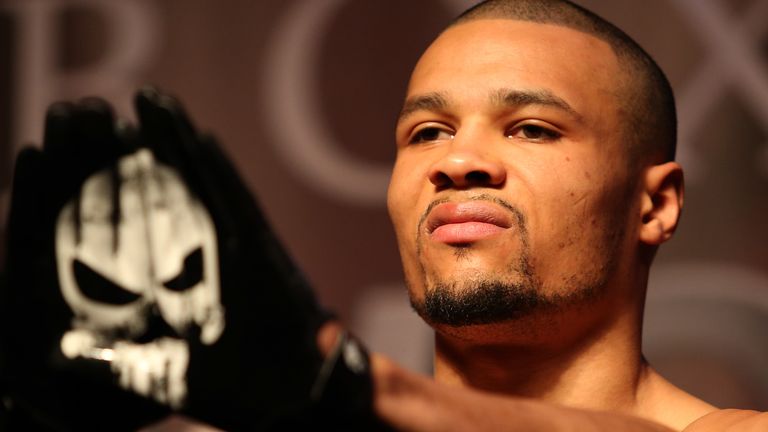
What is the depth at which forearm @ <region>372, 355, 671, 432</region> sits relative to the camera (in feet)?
3.35

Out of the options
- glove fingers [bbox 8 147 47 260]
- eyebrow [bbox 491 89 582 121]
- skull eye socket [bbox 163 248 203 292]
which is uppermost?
glove fingers [bbox 8 147 47 260]

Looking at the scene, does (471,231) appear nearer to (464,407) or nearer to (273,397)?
(464,407)

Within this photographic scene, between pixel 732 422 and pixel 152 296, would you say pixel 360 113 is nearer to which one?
pixel 732 422

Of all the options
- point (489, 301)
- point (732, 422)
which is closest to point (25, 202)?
point (489, 301)

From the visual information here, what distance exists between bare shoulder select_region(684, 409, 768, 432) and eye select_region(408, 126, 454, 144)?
50 centimetres

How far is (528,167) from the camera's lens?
143 centimetres

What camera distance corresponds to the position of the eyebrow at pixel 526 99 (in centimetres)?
146

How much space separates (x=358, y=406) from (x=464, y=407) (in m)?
0.13

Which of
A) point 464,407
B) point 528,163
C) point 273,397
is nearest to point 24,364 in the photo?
point 273,397

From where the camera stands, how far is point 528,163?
1434 millimetres

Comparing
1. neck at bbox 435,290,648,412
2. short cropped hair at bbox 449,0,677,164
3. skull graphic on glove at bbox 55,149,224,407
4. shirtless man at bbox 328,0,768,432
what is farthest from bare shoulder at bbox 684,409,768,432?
skull graphic on glove at bbox 55,149,224,407

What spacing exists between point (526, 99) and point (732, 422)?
0.48m

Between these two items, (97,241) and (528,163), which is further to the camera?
(528,163)

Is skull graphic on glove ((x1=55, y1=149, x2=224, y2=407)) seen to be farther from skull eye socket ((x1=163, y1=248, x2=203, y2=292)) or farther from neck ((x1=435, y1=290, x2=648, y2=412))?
neck ((x1=435, y1=290, x2=648, y2=412))
